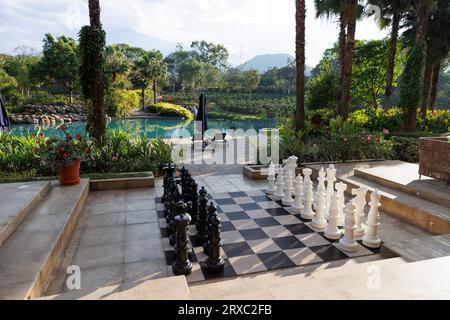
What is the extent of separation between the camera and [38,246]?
3135 millimetres

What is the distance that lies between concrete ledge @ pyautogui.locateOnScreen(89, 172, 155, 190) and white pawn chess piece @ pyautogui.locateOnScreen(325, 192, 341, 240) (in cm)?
364

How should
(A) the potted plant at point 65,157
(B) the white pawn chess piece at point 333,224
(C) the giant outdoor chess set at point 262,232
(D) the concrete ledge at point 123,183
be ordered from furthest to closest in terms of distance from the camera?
(D) the concrete ledge at point 123,183 → (A) the potted plant at point 65,157 → (B) the white pawn chess piece at point 333,224 → (C) the giant outdoor chess set at point 262,232

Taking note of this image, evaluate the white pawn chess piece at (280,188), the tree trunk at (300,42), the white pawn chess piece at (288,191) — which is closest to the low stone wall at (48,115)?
the tree trunk at (300,42)

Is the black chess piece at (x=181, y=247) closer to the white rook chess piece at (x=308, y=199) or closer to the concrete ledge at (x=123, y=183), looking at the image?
the white rook chess piece at (x=308, y=199)

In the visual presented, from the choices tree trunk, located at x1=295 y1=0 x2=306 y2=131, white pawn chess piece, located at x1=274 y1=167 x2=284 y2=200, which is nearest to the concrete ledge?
white pawn chess piece, located at x1=274 y1=167 x2=284 y2=200

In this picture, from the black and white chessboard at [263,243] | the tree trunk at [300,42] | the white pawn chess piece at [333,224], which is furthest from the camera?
the tree trunk at [300,42]

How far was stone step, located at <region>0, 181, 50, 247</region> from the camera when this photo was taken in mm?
3414

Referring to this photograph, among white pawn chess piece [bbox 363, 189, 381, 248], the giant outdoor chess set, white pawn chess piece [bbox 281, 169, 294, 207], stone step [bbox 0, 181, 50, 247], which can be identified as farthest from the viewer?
Result: white pawn chess piece [bbox 281, 169, 294, 207]

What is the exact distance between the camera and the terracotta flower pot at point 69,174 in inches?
210

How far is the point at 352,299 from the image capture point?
7.04 ft

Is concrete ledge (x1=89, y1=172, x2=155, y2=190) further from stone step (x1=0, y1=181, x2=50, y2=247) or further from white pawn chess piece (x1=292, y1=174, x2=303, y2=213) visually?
white pawn chess piece (x1=292, y1=174, x2=303, y2=213)

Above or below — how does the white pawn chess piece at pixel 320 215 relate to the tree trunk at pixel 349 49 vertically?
below
